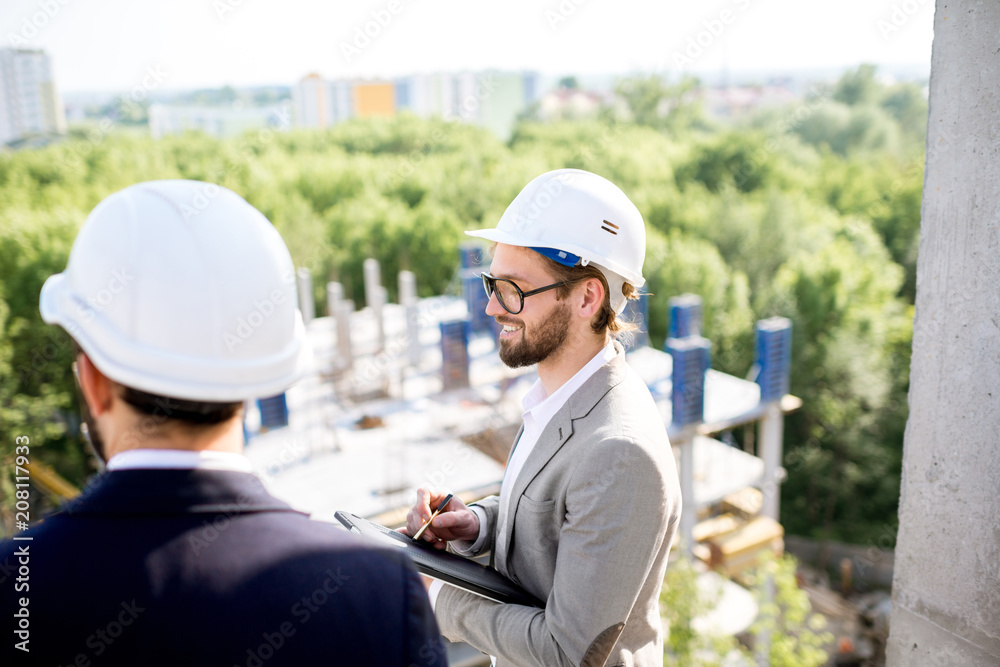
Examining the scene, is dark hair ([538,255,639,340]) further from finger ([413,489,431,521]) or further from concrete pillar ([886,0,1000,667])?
concrete pillar ([886,0,1000,667])

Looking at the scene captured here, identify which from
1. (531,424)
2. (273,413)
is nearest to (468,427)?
(273,413)

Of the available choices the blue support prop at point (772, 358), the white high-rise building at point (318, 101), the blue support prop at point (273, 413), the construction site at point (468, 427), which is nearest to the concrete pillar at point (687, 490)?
the construction site at point (468, 427)

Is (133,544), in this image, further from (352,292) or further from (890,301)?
(352,292)

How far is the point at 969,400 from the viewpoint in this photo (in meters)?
2.34

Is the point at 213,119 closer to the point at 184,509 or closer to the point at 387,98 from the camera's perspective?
the point at 387,98

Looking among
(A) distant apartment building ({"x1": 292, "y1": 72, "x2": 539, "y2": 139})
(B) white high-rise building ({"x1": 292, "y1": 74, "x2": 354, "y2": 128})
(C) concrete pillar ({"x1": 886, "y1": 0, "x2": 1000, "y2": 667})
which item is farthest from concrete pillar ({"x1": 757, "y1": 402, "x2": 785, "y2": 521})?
(B) white high-rise building ({"x1": 292, "y1": 74, "x2": 354, "y2": 128})

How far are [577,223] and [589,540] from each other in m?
0.93

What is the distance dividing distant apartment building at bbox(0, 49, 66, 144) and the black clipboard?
163 ft

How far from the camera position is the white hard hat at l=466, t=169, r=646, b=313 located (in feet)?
7.60

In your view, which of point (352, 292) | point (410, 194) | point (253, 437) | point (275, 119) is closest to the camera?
point (253, 437)

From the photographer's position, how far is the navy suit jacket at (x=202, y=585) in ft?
3.63

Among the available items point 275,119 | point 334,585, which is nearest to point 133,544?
point 334,585

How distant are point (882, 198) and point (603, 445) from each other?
44.2 metres

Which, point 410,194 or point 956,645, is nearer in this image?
point 956,645
